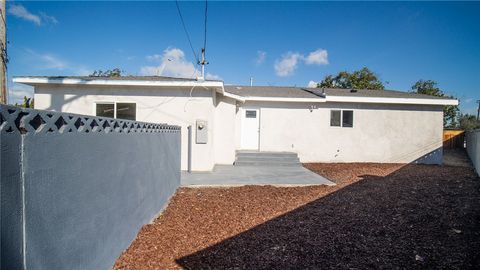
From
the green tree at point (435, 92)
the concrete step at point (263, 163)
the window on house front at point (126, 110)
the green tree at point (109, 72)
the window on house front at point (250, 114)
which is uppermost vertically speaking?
the green tree at point (109, 72)

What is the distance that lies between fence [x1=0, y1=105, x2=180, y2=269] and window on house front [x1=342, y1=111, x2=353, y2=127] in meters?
11.9

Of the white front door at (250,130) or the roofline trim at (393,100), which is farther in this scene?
the white front door at (250,130)

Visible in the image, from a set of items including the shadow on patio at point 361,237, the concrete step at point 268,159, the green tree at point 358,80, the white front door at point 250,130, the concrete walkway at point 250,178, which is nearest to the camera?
the shadow on patio at point 361,237

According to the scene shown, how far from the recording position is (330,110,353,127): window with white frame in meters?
13.5

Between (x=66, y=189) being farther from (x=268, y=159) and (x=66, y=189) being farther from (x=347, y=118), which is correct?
(x=347, y=118)

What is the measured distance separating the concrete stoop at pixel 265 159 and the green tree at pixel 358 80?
23.7 m

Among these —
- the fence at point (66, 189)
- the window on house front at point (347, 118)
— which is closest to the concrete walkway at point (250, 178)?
the fence at point (66, 189)

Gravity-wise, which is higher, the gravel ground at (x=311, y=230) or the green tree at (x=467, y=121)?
the green tree at (x=467, y=121)

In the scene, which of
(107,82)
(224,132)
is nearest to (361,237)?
(224,132)

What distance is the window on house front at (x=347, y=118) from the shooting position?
13.5m

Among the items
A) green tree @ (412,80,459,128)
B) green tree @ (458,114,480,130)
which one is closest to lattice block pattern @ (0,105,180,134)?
green tree @ (412,80,459,128)

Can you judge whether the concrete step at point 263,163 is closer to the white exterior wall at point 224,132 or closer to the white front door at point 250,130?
the white exterior wall at point 224,132

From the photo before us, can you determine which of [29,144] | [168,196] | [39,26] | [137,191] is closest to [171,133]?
[168,196]

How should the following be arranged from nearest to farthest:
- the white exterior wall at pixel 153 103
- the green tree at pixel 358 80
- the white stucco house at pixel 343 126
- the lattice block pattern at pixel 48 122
A: the lattice block pattern at pixel 48 122, the white exterior wall at pixel 153 103, the white stucco house at pixel 343 126, the green tree at pixel 358 80
